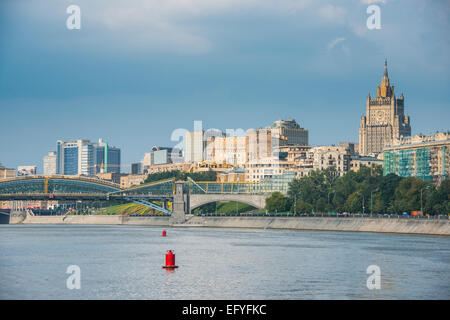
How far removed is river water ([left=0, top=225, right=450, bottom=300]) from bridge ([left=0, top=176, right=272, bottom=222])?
71.8 meters

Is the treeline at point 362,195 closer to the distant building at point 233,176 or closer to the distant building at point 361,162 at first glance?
the distant building at point 361,162

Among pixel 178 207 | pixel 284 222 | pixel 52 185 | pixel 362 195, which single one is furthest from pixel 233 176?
pixel 284 222

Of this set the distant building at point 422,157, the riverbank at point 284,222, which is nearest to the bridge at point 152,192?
the riverbank at point 284,222

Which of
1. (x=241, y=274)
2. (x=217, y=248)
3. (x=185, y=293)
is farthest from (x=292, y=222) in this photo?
(x=185, y=293)

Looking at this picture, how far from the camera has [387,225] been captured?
96.8 m

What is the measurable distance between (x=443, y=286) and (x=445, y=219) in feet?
156

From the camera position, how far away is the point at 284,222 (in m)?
119

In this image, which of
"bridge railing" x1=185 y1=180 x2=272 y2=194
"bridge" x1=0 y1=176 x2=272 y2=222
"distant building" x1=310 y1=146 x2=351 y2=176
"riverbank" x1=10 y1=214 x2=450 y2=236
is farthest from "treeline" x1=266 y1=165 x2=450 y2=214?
"bridge railing" x1=185 y1=180 x2=272 y2=194

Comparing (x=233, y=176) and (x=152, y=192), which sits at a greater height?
(x=233, y=176)

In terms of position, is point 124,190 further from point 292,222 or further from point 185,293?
point 185,293

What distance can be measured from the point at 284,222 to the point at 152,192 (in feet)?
167

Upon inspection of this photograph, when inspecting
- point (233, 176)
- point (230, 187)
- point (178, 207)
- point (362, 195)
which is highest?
point (233, 176)

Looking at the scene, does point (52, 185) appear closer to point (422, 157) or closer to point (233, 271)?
point (422, 157)

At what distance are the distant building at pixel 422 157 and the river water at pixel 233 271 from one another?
228 feet
